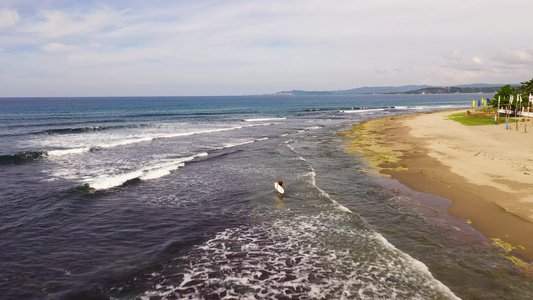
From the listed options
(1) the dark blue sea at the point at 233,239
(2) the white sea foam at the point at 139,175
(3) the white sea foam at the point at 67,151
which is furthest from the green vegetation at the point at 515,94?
(3) the white sea foam at the point at 67,151

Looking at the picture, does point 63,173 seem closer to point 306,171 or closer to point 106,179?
point 106,179

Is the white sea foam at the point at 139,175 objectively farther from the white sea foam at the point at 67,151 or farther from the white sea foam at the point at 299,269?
the white sea foam at the point at 299,269

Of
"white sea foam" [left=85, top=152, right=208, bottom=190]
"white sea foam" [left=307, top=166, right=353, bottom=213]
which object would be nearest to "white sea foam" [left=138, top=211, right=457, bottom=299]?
"white sea foam" [left=307, top=166, right=353, bottom=213]

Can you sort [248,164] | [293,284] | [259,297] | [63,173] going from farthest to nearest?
[248,164]
[63,173]
[293,284]
[259,297]

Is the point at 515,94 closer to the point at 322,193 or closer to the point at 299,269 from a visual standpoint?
the point at 322,193

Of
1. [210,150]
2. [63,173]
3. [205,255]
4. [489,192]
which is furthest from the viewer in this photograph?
[210,150]

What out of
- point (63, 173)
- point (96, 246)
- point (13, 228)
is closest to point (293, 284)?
point (96, 246)

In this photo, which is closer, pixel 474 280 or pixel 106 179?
pixel 474 280
